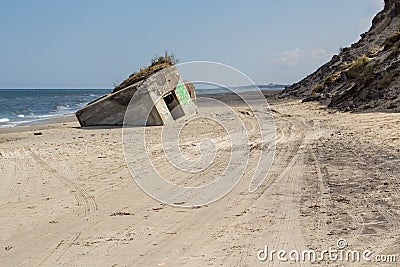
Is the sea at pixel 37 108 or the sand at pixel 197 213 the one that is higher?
the sea at pixel 37 108

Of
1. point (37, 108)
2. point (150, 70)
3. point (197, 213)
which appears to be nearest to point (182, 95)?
point (150, 70)

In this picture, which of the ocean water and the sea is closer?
the sea

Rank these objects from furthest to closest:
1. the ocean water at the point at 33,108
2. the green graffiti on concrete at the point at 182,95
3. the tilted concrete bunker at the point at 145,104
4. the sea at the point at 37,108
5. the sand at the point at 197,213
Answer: the ocean water at the point at 33,108 < the sea at the point at 37,108 < the green graffiti on concrete at the point at 182,95 < the tilted concrete bunker at the point at 145,104 < the sand at the point at 197,213

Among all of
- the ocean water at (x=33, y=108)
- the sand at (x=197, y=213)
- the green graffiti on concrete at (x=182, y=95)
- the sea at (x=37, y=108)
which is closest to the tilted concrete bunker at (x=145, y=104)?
the green graffiti on concrete at (x=182, y=95)

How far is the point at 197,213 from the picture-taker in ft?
18.9

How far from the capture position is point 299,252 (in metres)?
4.32

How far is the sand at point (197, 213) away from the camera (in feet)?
14.8

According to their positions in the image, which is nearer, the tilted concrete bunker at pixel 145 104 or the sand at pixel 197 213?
the sand at pixel 197 213

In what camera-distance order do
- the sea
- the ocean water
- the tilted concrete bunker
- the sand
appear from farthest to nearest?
the ocean water
the sea
the tilted concrete bunker
the sand

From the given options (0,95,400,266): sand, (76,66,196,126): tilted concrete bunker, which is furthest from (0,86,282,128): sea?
(0,95,400,266): sand

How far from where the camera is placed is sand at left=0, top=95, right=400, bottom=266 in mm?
4504

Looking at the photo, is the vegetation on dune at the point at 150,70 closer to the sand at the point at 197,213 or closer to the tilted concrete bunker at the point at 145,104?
the tilted concrete bunker at the point at 145,104

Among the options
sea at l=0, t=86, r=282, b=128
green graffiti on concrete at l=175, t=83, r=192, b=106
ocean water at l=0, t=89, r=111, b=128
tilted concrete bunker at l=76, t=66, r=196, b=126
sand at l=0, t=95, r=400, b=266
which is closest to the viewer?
sand at l=0, t=95, r=400, b=266

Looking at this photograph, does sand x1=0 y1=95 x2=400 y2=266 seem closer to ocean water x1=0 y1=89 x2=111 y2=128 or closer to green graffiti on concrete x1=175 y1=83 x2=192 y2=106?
green graffiti on concrete x1=175 y1=83 x2=192 y2=106
